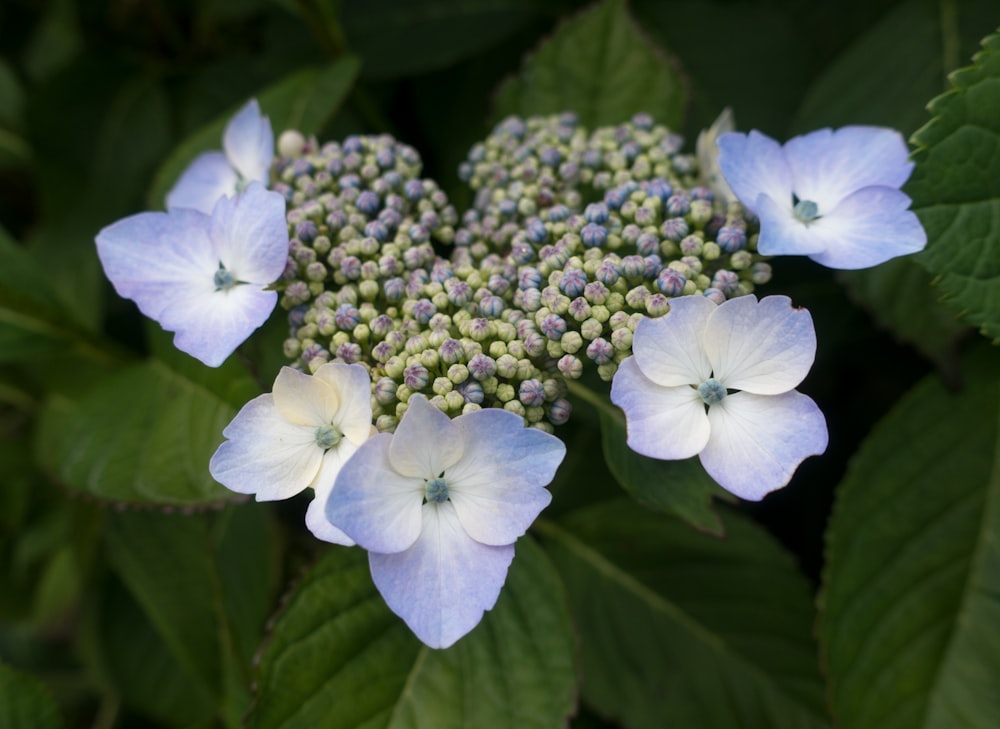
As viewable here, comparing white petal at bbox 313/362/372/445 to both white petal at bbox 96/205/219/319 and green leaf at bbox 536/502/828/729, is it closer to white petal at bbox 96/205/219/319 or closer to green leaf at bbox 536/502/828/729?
white petal at bbox 96/205/219/319

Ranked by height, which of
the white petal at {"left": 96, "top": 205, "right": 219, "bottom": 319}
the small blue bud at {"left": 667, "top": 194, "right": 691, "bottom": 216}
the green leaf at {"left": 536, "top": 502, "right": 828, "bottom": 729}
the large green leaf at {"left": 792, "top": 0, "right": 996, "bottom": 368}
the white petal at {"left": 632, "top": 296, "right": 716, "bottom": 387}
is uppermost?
the large green leaf at {"left": 792, "top": 0, "right": 996, "bottom": 368}

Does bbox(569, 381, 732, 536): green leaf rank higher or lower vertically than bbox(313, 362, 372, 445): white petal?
lower

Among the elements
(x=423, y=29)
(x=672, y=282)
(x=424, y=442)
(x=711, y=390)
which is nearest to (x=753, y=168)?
(x=672, y=282)

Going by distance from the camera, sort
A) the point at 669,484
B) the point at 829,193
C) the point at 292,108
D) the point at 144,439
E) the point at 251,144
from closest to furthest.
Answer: the point at 669,484
the point at 829,193
the point at 251,144
the point at 144,439
the point at 292,108

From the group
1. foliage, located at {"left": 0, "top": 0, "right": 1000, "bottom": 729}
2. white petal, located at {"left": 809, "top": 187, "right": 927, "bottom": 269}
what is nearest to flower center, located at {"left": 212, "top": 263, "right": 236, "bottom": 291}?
foliage, located at {"left": 0, "top": 0, "right": 1000, "bottom": 729}

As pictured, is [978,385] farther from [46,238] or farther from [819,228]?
Answer: [46,238]

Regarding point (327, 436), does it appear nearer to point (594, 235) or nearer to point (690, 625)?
point (594, 235)

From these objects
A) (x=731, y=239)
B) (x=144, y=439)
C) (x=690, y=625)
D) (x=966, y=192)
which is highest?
(x=966, y=192)
